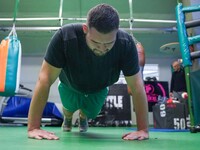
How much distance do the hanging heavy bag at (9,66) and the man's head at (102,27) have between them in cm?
203

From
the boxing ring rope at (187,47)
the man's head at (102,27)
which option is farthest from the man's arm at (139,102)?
the boxing ring rope at (187,47)

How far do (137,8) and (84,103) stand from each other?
3.63m

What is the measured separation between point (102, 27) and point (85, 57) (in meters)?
0.32

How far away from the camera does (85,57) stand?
161 centimetres

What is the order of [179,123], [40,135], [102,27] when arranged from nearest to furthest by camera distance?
1. [102,27]
2. [40,135]
3. [179,123]

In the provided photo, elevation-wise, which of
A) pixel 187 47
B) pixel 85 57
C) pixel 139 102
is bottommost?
pixel 139 102

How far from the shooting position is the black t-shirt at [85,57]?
157 centimetres

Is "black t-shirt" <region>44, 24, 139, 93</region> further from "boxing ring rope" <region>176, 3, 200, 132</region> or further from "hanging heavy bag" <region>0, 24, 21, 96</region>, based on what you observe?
"hanging heavy bag" <region>0, 24, 21, 96</region>

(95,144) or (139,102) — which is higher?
(139,102)

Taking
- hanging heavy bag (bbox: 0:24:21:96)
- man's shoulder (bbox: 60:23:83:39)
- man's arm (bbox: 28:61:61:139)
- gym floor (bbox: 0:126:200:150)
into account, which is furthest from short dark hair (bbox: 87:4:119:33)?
hanging heavy bag (bbox: 0:24:21:96)

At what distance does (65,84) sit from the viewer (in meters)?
2.13

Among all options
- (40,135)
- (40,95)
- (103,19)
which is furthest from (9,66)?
(103,19)

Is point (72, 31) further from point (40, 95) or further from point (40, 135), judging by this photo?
point (40, 135)

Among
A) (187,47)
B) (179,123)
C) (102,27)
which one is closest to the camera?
(102,27)
